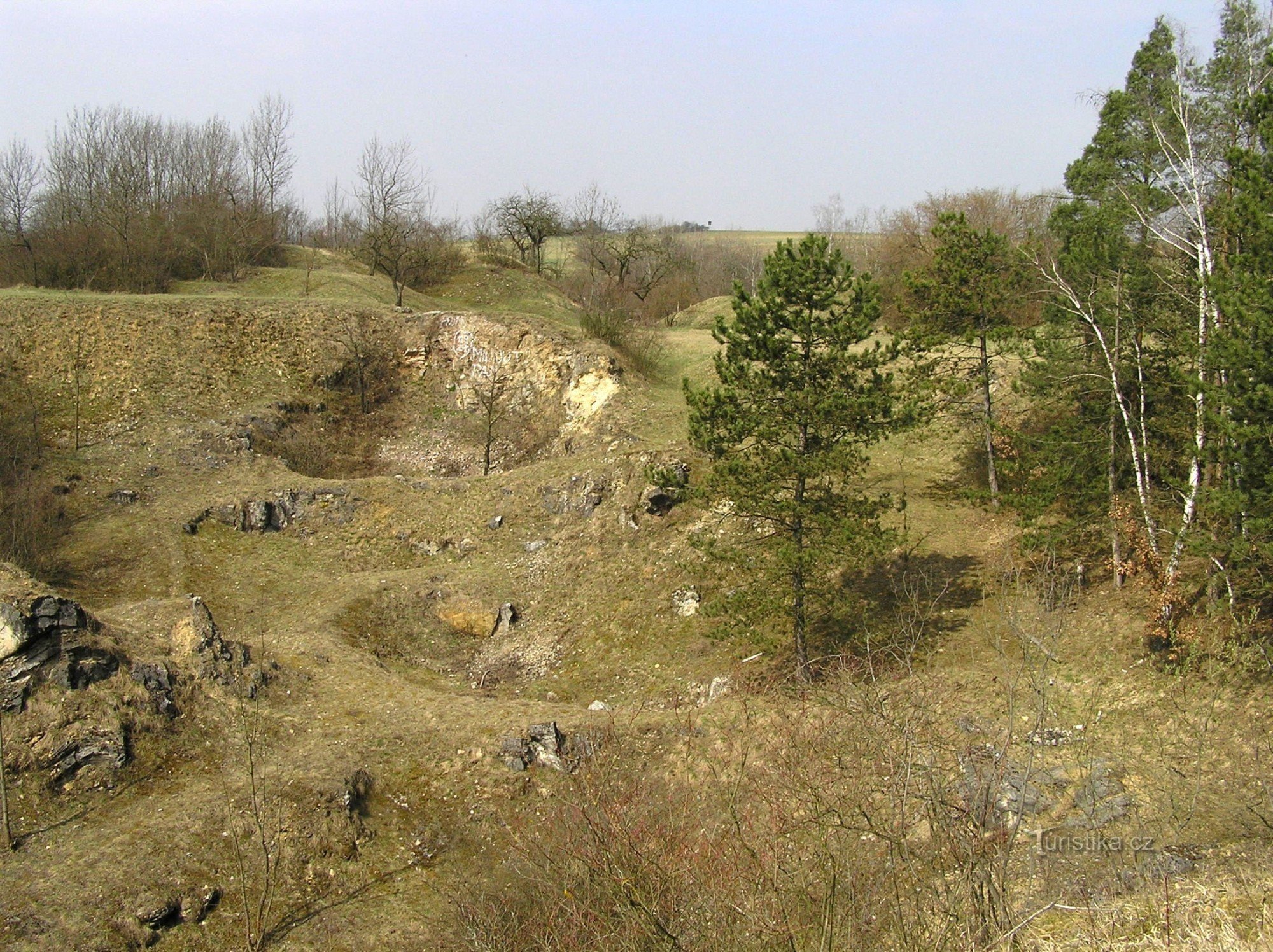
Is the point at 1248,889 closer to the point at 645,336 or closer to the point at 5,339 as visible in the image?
the point at 645,336

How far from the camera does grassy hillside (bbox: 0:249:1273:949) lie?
26.6ft

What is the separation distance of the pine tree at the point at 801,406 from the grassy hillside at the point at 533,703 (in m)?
1.90

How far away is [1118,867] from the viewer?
27.9ft

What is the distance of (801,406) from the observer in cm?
1520

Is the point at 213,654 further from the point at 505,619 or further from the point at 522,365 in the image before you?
the point at 522,365

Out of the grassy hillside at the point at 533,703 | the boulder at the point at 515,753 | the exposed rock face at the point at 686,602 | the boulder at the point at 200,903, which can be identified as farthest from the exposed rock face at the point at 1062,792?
the boulder at the point at 200,903

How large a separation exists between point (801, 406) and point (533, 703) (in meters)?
7.87

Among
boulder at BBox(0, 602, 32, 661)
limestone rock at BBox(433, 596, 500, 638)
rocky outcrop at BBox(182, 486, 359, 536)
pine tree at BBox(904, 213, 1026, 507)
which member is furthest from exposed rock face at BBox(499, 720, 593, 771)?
rocky outcrop at BBox(182, 486, 359, 536)

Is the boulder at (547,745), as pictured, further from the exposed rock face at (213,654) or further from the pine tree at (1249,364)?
the pine tree at (1249,364)

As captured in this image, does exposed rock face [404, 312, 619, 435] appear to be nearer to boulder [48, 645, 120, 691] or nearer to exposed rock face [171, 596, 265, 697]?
exposed rock face [171, 596, 265, 697]

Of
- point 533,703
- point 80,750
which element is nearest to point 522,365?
point 533,703

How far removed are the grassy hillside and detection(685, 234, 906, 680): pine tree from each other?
74.8 inches

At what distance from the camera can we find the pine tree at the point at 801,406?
15070mm

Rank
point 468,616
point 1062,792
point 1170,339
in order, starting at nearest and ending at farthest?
point 1062,792 < point 1170,339 < point 468,616
